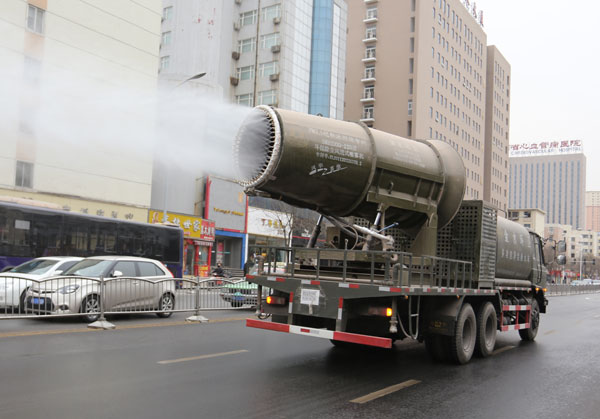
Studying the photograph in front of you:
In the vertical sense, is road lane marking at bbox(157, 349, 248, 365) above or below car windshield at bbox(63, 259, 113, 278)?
below

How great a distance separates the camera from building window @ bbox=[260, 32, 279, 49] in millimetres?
60906

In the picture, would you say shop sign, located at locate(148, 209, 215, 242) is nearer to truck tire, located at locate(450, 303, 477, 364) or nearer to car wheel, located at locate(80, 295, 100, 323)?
car wheel, located at locate(80, 295, 100, 323)

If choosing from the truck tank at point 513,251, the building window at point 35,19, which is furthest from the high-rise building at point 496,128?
the truck tank at point 513,251

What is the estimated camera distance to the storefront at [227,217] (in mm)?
45375

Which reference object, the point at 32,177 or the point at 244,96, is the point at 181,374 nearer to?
the point at 32,177

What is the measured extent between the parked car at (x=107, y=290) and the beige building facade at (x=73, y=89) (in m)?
6.65

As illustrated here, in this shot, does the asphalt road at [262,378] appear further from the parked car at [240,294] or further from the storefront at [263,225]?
the storefront at [263,225]

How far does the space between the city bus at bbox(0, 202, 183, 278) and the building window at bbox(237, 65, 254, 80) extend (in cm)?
3880

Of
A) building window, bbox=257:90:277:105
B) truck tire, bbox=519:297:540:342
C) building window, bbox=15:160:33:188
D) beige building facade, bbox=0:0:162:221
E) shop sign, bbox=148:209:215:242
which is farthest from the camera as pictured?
building window, bbox=257:90:277:105

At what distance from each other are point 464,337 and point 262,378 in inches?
151

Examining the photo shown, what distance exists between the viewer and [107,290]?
13.6 meters

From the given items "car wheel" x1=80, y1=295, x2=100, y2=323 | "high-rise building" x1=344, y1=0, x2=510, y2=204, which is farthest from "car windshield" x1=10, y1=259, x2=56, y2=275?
"high-rise building" x1=344, y1=0, x2=510, y2=204

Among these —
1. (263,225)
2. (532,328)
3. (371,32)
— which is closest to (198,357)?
(532,328)

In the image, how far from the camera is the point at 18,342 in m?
10.0
